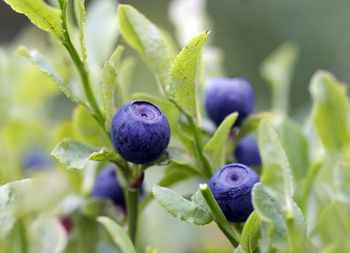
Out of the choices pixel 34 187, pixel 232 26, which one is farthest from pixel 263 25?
pixel 34 187

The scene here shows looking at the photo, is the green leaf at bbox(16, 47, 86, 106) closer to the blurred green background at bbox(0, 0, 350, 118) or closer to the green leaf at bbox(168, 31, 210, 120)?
the green leaf at bbox(168, 31, 210, 120)

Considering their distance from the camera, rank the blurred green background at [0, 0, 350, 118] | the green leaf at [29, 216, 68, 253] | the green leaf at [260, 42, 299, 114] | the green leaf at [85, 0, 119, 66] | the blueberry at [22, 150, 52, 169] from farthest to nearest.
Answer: the blurred green background at [0, 0, 350, 118] < the blueberry at [22, 150, 52, 169] < the green leaf at [260, 42, 299, 114] < the green leaf at [85, 0, 119, 66] < the green leaf at [29, 216, 68, 253]

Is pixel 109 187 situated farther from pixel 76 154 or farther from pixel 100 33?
pixel 100 33

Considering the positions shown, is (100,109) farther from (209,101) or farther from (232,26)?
(232,26)

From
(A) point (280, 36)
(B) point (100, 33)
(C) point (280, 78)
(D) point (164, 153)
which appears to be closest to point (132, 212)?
A: (D) point (164, 153)

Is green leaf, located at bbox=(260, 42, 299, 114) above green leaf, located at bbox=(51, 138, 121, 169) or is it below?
below

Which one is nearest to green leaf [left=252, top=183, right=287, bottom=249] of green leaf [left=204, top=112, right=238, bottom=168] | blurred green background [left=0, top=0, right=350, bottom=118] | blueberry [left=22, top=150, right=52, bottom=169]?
green leaf [left=204, top=112, right=238, bottom=168]
